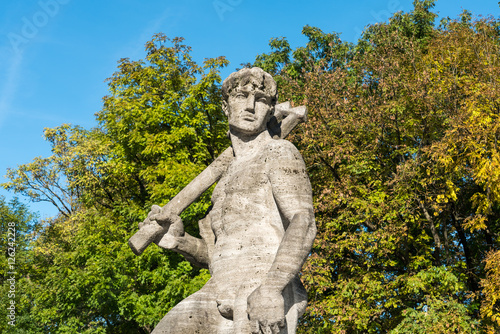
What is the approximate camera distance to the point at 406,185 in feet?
54.9

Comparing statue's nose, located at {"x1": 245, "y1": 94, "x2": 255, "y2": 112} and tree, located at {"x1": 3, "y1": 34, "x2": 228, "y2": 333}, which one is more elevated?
tree, located at {"x1": 3, "y1": 34, "x2": 228, "y2": 333}

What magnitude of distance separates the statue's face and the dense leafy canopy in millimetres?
9870

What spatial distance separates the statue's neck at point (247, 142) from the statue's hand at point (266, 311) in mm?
1807

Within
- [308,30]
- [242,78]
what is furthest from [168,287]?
[308,30]

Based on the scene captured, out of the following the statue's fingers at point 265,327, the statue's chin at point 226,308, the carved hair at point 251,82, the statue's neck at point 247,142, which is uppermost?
the carved hair at point 251,82

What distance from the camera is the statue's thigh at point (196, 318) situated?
5.21 m

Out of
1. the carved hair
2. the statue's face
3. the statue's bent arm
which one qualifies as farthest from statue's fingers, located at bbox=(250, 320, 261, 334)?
the carved hair

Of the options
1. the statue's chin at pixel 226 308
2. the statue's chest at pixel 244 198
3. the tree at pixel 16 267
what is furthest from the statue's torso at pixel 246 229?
the tree at pixel 16 267

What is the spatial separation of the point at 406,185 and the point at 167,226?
11906 millimetres

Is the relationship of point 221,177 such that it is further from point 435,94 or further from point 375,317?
point 435,94

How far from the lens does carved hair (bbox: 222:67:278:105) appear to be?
243 inches

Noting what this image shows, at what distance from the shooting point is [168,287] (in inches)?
622

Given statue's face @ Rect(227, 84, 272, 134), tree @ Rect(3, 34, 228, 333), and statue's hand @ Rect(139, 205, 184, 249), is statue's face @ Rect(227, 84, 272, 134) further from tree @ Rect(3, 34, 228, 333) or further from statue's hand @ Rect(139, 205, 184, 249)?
tree @ Rect(3, 34, 228, 333)

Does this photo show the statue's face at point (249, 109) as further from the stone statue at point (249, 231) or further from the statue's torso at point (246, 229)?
the statue's torso at point (246, 229)
